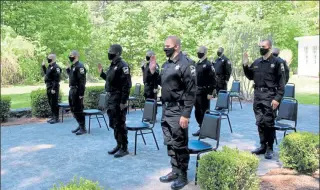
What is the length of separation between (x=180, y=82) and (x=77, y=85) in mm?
4057

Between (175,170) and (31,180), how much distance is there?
2.12m

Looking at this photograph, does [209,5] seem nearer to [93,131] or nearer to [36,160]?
[93,131]

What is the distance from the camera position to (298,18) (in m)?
32.0

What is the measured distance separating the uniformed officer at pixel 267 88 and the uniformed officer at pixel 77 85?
3827mm

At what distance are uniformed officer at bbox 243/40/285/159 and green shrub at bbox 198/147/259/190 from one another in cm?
198

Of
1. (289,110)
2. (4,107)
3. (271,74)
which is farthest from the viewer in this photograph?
(4,107)

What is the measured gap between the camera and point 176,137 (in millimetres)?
4477

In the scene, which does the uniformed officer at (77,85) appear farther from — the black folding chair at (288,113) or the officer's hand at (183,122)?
the black folding chair at (288,113)

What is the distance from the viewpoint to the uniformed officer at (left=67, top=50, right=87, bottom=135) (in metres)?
7.81

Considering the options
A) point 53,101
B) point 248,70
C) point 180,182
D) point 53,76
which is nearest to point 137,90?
point 53,101

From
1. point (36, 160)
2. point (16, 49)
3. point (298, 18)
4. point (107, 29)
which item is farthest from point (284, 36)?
point (36, 160)

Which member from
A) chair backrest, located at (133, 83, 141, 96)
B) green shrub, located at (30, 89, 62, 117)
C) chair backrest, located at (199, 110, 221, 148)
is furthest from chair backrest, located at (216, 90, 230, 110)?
green shrub, located at (30, 89, 62, 117)

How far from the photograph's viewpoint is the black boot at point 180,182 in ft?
14.5

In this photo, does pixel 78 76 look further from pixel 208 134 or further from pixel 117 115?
pixel 208 134
